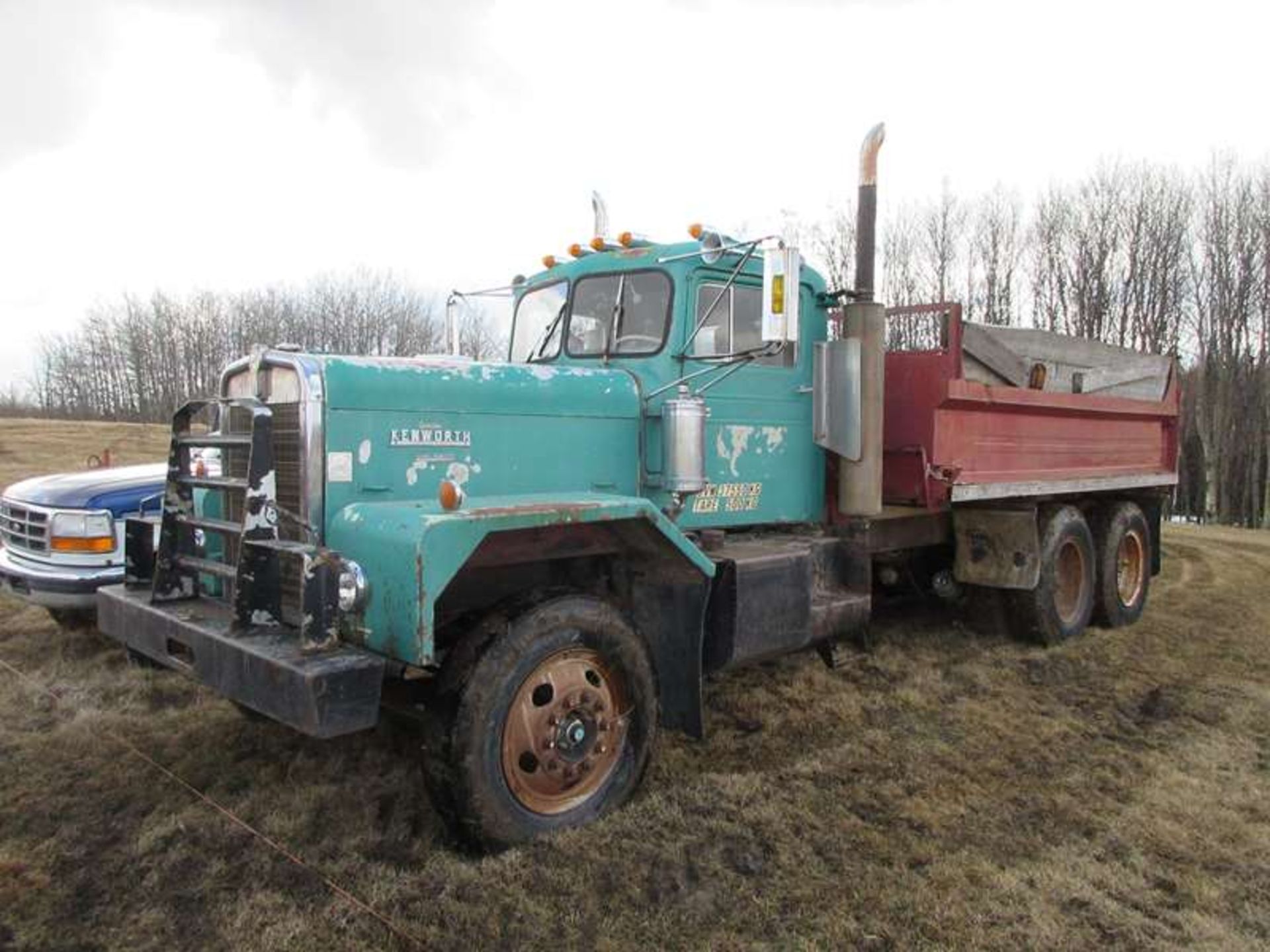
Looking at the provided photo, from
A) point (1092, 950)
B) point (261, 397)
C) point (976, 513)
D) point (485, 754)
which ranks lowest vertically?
point (1092, 950)

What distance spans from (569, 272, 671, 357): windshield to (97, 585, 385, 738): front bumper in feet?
7.41

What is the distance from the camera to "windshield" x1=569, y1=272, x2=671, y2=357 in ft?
15.5

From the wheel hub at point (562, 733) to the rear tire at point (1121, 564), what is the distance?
558 cm

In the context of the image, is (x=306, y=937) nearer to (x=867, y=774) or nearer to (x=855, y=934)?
(x=855, y=934)

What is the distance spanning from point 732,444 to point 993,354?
102 inches


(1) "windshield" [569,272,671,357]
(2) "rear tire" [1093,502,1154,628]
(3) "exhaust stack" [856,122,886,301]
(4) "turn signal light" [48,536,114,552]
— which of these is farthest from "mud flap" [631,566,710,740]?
Result: (2) "rear tire" [1093,502,1154,628]

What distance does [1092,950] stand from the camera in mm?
2938

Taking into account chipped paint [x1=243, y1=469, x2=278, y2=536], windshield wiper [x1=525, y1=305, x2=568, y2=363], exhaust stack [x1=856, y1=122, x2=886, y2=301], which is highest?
exhaust stack [x1=856, y1=122, x2=886, y2=301]

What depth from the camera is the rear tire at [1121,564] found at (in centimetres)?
770

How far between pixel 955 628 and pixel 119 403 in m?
51.9

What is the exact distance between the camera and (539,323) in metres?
5.31

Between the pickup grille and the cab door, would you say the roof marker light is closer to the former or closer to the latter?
the cab door

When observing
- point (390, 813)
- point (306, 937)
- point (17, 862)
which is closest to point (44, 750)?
point (17, 862)

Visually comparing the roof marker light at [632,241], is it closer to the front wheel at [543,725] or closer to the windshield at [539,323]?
the windshield at [539,323]
